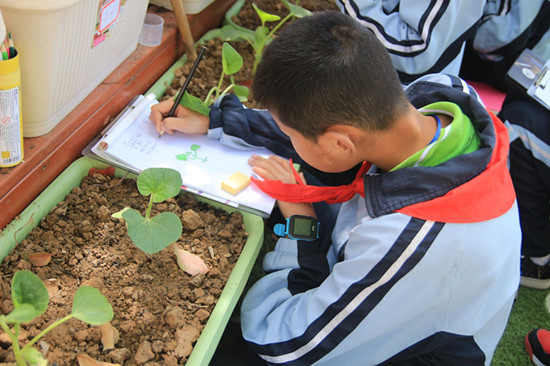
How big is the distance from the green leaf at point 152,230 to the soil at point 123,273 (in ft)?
0.35

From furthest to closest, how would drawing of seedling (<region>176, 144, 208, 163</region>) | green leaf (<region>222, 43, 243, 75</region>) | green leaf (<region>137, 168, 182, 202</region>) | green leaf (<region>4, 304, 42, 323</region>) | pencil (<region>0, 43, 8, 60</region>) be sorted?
green leaf (<region>222, 43, 243, 75</region>)
drawing of seedling (<region>176, 144, 208, 163</region>)
green leaf (<region>137, 168, 182, 202</region>)
pencil (<region>0, 43, 8, 60</region>)
green leaf (<region>4, 304, 42, 323</region>)

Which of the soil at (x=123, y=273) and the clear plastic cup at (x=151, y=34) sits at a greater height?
the clear plastic cup at (x=151, y=34)

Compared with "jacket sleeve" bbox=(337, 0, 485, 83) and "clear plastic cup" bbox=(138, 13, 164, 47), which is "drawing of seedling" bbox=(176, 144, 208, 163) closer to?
"clear plastic cup" bbox=(138, 13, 164, 47)

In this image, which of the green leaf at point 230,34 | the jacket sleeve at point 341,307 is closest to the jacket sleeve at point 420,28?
the green leaf at point 230,34

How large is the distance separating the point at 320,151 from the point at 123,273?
0.45 meters

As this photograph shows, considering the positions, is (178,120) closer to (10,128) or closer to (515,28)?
(10,128)

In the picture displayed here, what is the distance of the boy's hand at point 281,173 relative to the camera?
1.23m

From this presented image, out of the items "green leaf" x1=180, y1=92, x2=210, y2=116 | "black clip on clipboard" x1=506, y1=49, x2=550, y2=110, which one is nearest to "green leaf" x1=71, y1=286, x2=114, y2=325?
"green leaf" x1=180, y1=92, x2=210, y2=116

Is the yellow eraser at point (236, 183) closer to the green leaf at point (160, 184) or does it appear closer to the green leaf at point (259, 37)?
the green leaf at point (160, 184)

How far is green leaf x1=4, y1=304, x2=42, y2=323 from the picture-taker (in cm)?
73

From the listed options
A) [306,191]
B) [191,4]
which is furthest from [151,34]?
[306,191]

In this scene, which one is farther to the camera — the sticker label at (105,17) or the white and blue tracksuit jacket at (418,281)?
the sticker label at (105,17)

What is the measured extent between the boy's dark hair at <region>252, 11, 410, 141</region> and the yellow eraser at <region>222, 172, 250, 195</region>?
297mm

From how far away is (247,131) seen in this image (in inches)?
52.6
